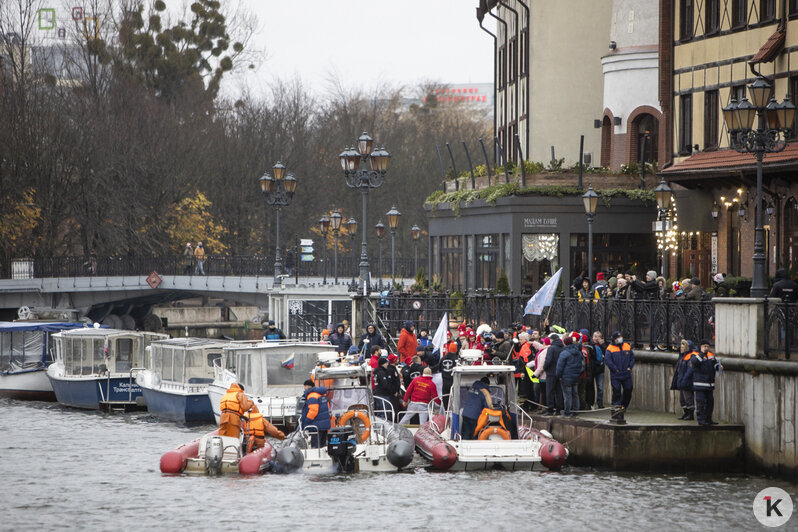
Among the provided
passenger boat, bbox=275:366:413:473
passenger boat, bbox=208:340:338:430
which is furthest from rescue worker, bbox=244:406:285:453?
passenger boat, bbox=208:340:338:430

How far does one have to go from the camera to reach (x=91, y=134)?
7875cm

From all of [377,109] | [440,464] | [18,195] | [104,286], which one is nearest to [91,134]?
[18,195]

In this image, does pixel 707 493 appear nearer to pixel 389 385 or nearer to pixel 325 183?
pixel 389 385

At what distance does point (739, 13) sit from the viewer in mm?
39469

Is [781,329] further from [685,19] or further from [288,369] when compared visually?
[685,19]

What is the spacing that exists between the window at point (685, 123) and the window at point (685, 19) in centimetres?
177

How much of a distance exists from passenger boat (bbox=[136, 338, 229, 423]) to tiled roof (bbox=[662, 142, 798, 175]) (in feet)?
45.1

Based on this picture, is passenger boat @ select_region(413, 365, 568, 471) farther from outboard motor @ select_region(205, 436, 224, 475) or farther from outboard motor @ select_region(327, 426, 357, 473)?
outboard motor @ select_region(205, 436, 224, 475)

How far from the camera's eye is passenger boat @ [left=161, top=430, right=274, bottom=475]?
26828mm

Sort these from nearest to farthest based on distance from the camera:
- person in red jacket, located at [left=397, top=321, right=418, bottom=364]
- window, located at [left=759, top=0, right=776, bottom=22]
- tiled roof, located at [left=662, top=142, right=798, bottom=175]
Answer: person in red jacket, located at [left=397, top=321, right=418, bottom=364], tiled roof, located at [left=662, top=142, right=798, bottom=175], window, located at [left=759, top=0, right=776, bottom=22]

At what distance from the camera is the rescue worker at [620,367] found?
1117 inches

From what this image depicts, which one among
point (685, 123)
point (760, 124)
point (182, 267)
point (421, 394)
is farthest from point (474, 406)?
point (182, 267)

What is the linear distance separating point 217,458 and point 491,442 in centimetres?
517

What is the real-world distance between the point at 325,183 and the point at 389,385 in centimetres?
5942
